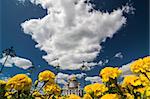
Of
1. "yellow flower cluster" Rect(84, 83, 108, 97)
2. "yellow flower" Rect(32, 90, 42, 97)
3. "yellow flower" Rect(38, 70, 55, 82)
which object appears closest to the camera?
"yellow flower cluster" Rect(84, 83, 108, 97)

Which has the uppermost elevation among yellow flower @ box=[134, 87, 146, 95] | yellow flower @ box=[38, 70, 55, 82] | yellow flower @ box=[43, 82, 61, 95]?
yellow flower @ box=[38, 70, 55, 82]

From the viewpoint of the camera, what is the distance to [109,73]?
7.56 ft

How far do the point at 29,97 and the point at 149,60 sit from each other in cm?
89

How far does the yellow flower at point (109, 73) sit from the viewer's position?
230 centimetres

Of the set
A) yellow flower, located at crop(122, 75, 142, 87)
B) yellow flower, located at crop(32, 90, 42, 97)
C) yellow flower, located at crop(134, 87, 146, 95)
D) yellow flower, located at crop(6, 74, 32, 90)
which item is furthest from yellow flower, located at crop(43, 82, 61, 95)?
yellow flower, located at crop(134, 87, 146, 95)

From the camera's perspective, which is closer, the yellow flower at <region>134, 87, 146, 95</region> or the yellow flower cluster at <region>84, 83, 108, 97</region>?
the yellow flower at <region>134, 87, 146, 95</region>

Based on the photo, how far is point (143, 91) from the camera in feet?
6.42

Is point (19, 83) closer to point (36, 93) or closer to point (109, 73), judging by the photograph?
point (36, 93)

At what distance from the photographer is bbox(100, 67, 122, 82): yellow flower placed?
7.54 ft

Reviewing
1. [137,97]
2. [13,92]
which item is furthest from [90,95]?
[13,92]

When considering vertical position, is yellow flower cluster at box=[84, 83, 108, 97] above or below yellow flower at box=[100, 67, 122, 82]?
below

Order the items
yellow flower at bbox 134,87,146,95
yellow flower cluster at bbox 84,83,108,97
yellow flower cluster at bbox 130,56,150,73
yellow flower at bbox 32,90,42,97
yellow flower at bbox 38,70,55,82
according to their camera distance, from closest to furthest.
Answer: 1. yellow flower at bbox 134,87,146,95
2. yellow flower cluster at bbox 130,56,150,73
3. yellow flower cluster at bbox 84,83,108,97
4. yellow flower at bbox 32,90,42,97
5. yellow flower at bbox 38,70,55,82

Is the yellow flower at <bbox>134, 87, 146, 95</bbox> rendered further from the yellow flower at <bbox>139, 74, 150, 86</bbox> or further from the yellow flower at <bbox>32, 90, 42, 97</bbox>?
the yellow flower at <bbox>32, 90, 42, 97</bbox>

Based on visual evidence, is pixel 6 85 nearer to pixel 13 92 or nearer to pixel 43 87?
pixel 13 92
